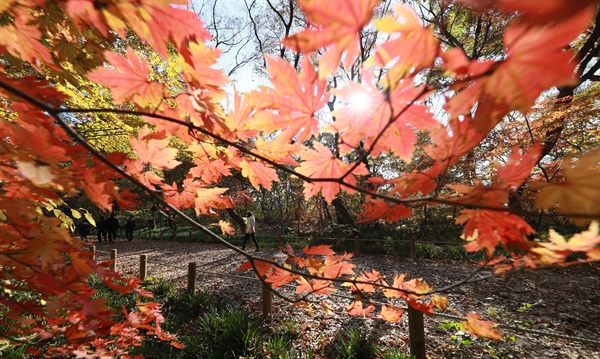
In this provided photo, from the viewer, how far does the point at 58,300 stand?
129cm

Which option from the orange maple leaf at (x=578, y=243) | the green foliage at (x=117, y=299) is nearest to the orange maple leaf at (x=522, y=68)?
the orange maple leaf at (x=578, y=243)

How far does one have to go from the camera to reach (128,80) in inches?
33.9

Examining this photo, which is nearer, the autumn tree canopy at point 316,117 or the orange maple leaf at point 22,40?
the autumn tree canopy at point 316,117

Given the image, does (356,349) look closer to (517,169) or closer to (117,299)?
(517,169)

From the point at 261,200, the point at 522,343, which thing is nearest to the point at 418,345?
the point at 522,343

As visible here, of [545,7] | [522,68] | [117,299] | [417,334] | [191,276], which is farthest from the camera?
[191,276]

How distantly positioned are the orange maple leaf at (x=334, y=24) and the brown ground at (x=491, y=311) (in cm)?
260

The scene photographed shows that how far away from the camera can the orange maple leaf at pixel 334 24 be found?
47cm

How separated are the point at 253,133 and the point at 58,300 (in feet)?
4.21

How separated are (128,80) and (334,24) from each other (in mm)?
728

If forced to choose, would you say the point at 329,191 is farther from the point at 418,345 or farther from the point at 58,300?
the point at 418,345

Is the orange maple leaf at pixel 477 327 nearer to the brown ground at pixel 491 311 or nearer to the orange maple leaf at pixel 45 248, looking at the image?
the brown ground at pixel 491 311

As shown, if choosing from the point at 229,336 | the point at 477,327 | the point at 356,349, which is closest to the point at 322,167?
the point at 477,327

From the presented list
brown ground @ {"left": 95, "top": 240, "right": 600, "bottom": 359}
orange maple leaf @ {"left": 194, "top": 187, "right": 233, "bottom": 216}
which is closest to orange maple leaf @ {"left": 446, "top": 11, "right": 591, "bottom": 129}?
orange maple leaf @ {"left": 194, "top": 187, "right": 233, "bottom": 216}
